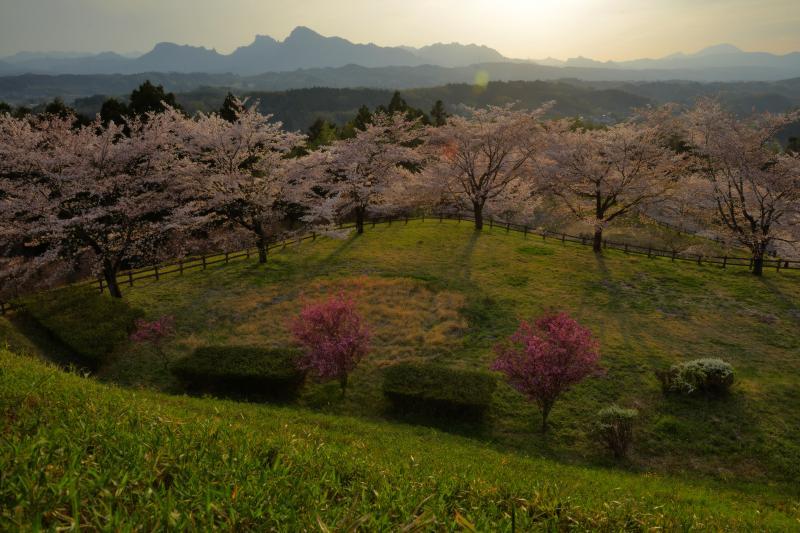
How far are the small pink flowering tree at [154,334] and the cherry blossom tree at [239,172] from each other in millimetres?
10546

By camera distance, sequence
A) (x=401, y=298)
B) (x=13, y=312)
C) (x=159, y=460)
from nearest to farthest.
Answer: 1. (x=159, y=460)
2. (x=13, y=312)
3. (x=401, y=298)

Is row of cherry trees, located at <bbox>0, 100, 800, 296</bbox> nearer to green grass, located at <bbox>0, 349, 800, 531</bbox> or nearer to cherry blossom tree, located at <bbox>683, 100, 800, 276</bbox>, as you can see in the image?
cherry blossom tree, located at <bbox>683, 100, 800, 276</bbox>

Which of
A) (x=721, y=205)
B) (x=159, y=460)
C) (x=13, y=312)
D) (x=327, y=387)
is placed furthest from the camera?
(x=721, y=205)

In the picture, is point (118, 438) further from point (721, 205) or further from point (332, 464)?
point (721, 205)

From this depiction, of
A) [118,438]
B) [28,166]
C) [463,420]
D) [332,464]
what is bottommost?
[463,420]

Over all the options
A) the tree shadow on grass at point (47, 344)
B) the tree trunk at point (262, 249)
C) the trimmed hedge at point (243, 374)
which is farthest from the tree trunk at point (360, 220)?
the tree shadow on grass at point (47, 344)

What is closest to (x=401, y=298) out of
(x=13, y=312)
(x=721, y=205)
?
(x=13, y=312)

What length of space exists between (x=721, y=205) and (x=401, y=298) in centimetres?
2693

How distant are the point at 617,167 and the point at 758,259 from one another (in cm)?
1212

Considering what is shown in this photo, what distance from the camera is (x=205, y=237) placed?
42562mm

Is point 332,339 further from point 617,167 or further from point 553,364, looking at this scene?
point 617,167

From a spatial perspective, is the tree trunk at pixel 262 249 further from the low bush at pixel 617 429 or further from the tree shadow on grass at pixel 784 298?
the tree shadow on grass at pixel 784 298

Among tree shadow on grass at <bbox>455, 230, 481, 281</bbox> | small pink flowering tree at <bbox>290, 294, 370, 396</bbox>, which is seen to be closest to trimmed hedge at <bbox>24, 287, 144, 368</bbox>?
small pink flowering tree at <bbox>290, 294, 370, 396</bbox>

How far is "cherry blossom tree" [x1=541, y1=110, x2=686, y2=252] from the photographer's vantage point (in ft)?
119
